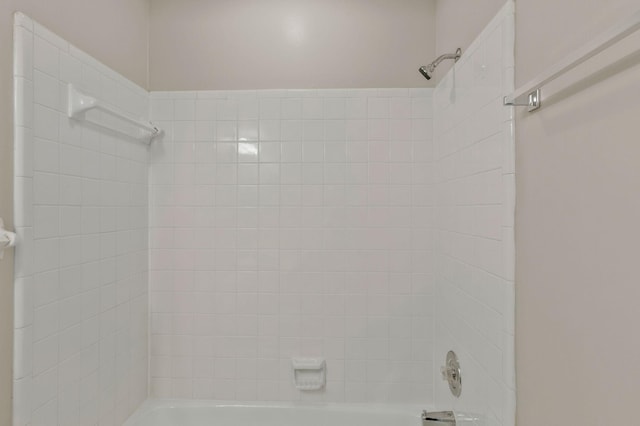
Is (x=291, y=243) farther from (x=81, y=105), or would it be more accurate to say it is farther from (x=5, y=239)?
(x=5, y=239)

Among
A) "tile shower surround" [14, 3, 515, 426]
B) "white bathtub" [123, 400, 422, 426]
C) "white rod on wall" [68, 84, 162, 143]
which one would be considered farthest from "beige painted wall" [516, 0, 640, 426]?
"white rod on wall" [68, 84, 162, 143]

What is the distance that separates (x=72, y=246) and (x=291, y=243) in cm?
96

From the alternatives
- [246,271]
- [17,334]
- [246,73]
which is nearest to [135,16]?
[246,73]

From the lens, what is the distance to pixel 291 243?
2055mm

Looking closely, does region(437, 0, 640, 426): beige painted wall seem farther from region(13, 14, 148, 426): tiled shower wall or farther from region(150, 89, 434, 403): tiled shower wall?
region(13, 14, 148, 426): tiled shower wall

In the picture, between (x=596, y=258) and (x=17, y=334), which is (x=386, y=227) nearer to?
(x=596, y=258)

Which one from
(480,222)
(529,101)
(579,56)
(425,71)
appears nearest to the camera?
(579,56)

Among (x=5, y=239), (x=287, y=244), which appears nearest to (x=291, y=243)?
(x=287, y=244)

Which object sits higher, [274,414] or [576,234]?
[576,234]

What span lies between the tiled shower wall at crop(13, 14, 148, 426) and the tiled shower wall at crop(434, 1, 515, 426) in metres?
1.43

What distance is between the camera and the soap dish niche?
2.01 meters

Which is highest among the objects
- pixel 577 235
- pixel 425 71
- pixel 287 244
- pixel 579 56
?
pixel 425 71

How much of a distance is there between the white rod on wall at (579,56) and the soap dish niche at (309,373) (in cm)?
151

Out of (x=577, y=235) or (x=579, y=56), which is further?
(x=577, y=235)
